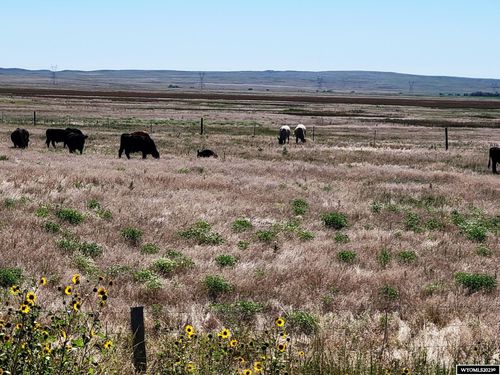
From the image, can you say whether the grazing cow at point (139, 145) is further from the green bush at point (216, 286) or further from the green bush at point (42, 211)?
the green bush at point (216, 286)

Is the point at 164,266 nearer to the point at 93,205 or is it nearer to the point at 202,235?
the point at 202,235

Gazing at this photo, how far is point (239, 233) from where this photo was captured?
13.8 metres

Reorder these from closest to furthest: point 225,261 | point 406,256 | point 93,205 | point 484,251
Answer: point 225,261
point 406,256
point 484,251
point 93,205

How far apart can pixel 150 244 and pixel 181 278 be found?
2158 millimetres

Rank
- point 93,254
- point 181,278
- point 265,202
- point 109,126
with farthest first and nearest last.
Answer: point 109,126
point 265,202
point 93,254
point 181,278

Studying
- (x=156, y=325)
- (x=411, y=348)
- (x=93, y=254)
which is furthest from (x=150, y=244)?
(x=411, y=348)

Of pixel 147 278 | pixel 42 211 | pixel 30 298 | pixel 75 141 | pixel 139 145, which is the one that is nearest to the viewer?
pixel 30 298

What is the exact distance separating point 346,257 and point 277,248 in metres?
1.54

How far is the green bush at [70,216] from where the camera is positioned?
44.1 ft

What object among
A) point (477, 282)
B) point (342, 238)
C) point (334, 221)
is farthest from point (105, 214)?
point (477, 282)

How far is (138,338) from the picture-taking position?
5.97 metres

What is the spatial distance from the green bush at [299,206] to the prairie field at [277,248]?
83 millimetres

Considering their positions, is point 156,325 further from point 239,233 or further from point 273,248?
point 239,233

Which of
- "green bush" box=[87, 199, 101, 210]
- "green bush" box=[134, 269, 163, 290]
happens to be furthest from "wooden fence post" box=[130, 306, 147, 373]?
"green bush" box=[87, 199, 101, 210]
